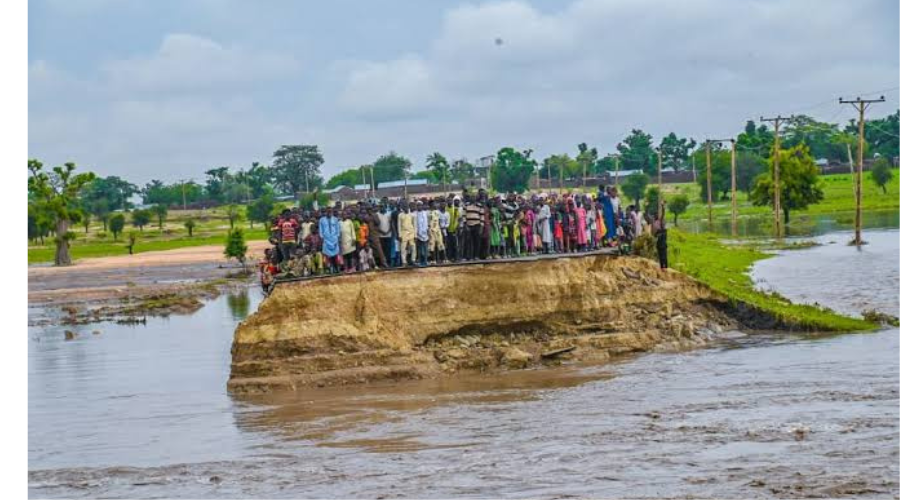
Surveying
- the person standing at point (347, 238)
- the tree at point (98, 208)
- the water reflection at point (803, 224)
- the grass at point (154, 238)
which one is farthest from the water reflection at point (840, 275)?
the tree at point (98, 208)

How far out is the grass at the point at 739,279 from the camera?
2808cm

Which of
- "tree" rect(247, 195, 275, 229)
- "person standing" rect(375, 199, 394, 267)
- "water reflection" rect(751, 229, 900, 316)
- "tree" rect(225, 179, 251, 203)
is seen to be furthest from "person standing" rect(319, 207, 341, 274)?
"tree" rect(225, 179, 251, 203)

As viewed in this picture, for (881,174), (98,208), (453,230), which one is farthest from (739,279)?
(98,208)

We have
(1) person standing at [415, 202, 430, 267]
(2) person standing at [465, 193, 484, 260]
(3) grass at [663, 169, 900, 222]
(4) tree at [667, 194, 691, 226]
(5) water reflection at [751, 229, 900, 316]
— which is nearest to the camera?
(1) person standing at [415, 202, 430, 267]

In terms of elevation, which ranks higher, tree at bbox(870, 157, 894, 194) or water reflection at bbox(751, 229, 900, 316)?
tree at bbox(870, 157, 894, 194)

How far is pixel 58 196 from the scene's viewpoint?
80.0 metres

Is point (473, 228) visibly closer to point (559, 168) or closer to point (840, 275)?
point (840, 275)

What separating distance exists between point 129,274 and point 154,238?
37.2 metres

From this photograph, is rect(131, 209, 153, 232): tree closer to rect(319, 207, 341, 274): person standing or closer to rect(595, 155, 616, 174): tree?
rect(595, 155, 616, 174): tree

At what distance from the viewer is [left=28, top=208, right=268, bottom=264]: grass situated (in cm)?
9038

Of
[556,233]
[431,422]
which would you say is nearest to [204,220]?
[556,233]

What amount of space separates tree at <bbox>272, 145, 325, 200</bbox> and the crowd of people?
11006 cm

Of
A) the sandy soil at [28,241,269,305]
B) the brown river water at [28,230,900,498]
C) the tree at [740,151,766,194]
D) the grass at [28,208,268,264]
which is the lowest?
the brown river water at [28,230,900,498]

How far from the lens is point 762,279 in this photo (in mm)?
42406
